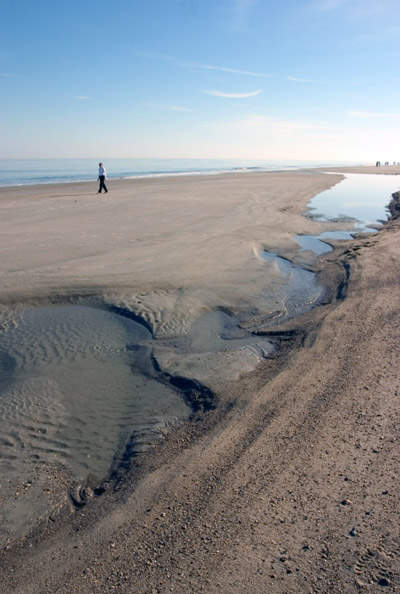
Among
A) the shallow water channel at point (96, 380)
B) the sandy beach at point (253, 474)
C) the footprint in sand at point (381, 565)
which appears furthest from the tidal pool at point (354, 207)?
the footprint in sand at point (381, 565)

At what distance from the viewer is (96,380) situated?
5727 mm

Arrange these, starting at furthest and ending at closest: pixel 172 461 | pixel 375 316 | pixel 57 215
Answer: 1. pixel 57 215
2. pixel 375 316
3. pixel 172 461

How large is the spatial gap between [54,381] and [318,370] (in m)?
3.29

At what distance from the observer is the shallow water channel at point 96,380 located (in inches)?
170

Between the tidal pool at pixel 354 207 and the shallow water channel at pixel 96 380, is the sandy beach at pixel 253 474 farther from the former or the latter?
the tidal pool at pixel 354 207

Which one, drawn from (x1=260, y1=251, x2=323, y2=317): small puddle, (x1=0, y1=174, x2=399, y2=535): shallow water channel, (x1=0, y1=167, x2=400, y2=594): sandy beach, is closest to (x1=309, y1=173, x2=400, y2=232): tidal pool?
(x1=260, y1=251, x2=323, y2=317): small puddle

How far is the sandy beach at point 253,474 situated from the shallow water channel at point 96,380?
15cm

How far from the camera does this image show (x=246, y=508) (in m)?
3.31

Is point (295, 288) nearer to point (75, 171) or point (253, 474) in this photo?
point (253, 474)

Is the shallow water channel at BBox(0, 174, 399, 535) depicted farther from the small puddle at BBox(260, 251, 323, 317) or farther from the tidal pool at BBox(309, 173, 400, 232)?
the tidal pool at BBox(309, 173, 400, 232)

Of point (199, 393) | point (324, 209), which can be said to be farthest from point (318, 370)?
point (324, 209)

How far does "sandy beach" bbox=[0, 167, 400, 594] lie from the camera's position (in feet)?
9.29

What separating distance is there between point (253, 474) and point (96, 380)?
273 cm

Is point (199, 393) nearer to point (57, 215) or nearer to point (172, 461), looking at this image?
point (172, 461)
